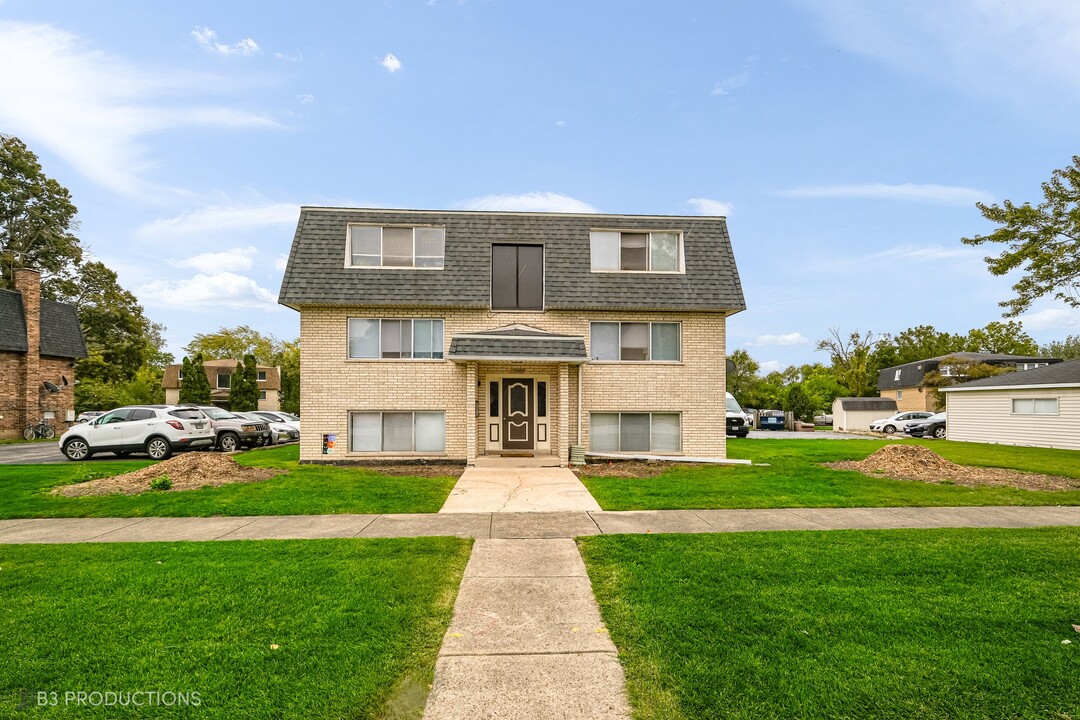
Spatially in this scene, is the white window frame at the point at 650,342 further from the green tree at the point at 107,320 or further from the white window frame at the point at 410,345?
the green tree at the point at 107,320

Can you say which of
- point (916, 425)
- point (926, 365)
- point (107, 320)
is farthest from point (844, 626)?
point (107, 320)

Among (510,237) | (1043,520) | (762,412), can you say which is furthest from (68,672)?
(762,412)

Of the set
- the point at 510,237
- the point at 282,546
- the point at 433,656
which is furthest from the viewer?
the point at 510,237

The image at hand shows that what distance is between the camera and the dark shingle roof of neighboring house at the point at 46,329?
26578 mm

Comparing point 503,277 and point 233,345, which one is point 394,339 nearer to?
point 503,277

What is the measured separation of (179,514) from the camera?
29.4 ft

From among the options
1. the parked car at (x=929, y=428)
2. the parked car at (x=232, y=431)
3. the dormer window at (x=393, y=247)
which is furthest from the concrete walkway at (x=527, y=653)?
the parked car at (x=929, y=428)

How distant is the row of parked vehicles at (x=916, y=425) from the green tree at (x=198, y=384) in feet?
146

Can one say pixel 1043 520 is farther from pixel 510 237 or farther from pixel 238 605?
pixel 510 237

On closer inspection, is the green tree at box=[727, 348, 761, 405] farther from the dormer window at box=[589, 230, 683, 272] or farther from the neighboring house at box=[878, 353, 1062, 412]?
the dormer window at box=[589, 230, 683, 272]

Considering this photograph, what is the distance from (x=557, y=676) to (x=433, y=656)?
0.91m

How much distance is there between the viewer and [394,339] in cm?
1565

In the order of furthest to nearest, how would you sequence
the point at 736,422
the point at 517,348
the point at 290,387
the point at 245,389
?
1. the point at 290,387
2. the point at 245,389
3. the point at 736,422
4. the point at 517,348

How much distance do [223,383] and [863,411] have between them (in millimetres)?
54657
